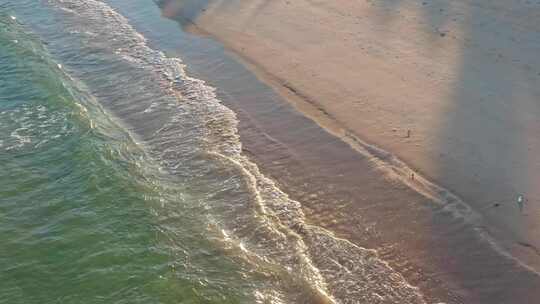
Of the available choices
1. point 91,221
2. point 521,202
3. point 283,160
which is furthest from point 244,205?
point 521,202

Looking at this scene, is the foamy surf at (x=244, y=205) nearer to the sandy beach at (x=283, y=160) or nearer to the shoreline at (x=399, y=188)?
the sandy beach at (x=283, y=160)

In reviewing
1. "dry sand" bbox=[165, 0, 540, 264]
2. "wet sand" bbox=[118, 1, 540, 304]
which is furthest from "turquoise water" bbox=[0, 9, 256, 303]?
"dry sand" bbox=[165, 0, 540, 264]

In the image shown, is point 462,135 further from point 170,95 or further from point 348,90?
point 170,95

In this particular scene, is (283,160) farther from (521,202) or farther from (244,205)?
(521,202)

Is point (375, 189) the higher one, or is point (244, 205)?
point (375, 189)

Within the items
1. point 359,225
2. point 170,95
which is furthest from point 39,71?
point 359,225

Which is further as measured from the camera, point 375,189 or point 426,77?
point 426,77

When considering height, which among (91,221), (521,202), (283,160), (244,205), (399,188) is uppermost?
(521,202)

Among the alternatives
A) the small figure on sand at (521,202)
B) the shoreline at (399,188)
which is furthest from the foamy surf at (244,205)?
the small figure on sand at (521,202)

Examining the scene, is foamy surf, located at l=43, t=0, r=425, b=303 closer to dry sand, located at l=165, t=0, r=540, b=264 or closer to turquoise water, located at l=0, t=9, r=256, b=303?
turquoise water, located at l=0, t=9, r=256, b=303
